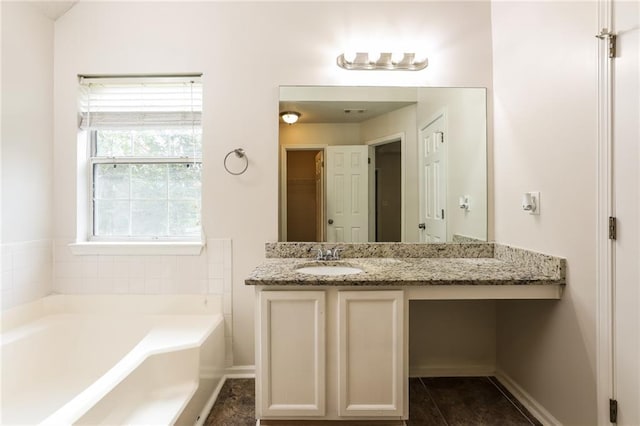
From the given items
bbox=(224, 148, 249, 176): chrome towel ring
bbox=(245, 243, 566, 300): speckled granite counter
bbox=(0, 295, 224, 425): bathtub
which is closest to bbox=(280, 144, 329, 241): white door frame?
bbox=(245, 243, 566, 300): speckled granite counter

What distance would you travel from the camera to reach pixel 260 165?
2.07 metres

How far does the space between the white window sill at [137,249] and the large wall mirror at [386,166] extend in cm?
64

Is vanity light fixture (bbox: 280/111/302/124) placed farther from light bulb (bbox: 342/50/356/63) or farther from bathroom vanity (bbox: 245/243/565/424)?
bathroom vanity (bbox: 245/243/565/424)

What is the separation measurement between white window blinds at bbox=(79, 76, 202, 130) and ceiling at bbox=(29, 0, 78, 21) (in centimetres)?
42

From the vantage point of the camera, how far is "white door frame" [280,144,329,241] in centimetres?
207

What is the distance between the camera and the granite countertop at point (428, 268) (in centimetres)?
144

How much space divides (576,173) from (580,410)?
3.46ft

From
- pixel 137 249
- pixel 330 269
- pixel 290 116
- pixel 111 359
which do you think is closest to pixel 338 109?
pixel 290 116

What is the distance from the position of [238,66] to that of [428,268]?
5.68 ft

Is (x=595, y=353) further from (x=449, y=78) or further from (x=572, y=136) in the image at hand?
(x=449, y=78)

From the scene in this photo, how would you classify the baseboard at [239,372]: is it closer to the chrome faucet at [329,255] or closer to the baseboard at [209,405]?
the baseboard at [209,405]

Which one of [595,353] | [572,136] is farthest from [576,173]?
[595,353]

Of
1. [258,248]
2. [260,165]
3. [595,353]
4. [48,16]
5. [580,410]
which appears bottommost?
[580,410]

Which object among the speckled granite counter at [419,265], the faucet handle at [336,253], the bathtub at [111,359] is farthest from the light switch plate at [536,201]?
the bathtub at [111,359]
